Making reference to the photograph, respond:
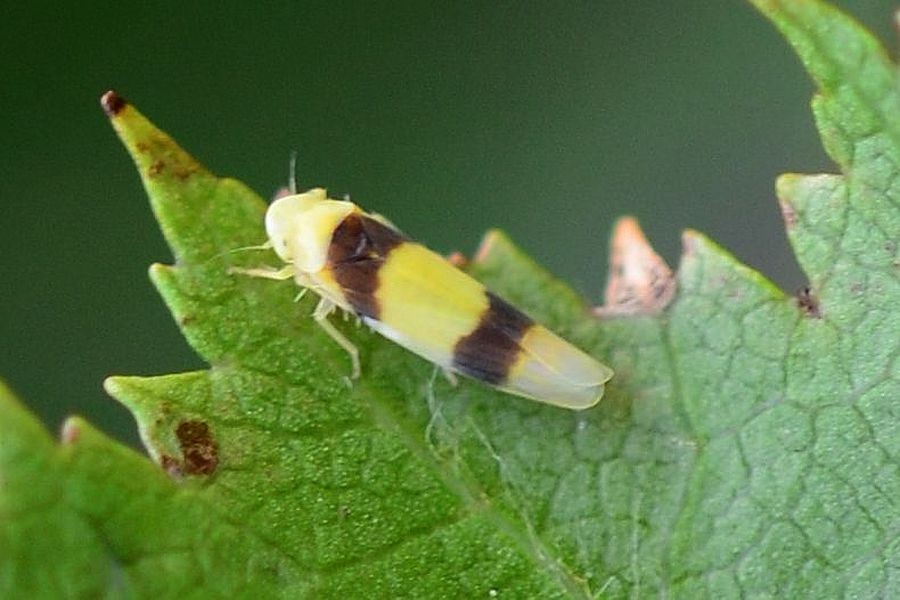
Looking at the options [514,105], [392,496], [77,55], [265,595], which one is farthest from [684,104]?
[265,595]

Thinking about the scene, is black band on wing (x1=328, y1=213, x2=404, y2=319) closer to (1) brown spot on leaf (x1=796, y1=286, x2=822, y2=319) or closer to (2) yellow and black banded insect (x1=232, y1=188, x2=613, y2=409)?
(2) yellow and black banded insect (x1=232, y1=188, x2=613, y2=409)

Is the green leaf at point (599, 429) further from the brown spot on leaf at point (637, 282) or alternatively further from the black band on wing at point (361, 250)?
the black band on wing at point (361, 250)

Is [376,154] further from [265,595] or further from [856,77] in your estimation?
[265,595]

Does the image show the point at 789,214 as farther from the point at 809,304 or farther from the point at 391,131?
the point at 391,131

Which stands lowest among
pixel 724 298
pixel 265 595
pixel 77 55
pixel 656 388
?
pixel 265 595

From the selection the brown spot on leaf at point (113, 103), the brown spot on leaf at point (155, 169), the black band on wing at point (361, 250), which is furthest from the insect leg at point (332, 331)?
the brown spot on leaf at point (113, 103)

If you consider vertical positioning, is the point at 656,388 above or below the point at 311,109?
below
